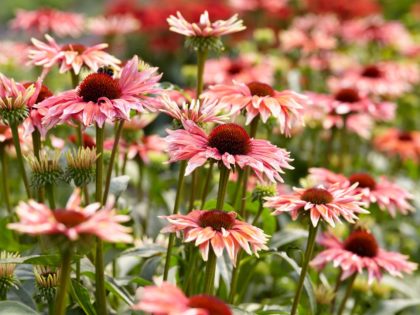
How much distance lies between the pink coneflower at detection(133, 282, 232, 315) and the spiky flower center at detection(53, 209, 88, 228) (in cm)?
12

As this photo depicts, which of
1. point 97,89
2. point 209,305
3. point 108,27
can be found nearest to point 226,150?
point 97,89

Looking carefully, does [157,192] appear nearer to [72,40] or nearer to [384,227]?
[384,227]

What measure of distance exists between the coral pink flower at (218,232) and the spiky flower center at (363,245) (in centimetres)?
50

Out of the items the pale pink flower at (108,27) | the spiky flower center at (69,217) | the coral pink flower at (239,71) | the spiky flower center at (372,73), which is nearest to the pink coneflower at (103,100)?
the spiky flower center at (69,217)

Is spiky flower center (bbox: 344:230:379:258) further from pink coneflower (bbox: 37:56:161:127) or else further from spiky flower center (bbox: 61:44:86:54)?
spiky flower center (bbox: 61:44:86:54)

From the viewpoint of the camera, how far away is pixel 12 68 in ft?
8.18

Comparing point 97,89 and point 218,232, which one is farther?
point 97,89

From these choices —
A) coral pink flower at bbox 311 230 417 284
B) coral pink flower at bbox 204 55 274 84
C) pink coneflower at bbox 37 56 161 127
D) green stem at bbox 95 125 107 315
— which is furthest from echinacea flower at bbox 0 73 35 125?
coral pink flower at bbox 204 55 274 84

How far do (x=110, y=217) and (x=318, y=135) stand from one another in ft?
5.64

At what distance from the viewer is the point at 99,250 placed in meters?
1.18

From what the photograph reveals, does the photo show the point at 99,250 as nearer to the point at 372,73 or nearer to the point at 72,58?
the point at 72,58

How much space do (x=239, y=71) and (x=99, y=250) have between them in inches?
50.4

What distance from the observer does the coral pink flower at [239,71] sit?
89.3 inches

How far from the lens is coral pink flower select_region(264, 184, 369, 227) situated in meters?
1.19
